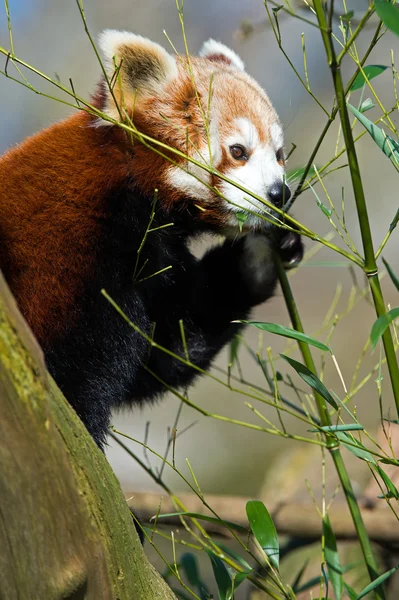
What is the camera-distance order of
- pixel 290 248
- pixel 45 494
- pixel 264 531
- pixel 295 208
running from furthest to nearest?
pixel 295 208
pixel 290 248
pixel 264 531
pixel 45 494

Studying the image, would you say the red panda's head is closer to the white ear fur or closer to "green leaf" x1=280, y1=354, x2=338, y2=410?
the white ear fur

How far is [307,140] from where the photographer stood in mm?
6590

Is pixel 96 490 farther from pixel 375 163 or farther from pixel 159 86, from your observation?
pixel 375 163

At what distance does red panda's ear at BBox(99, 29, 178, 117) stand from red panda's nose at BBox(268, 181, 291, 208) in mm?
472

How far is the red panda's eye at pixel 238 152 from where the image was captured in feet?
6.57

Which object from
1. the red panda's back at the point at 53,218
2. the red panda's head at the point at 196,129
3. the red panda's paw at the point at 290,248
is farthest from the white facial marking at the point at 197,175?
the red panda's paw at the point at 290,248

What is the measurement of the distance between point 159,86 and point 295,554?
2468 mm

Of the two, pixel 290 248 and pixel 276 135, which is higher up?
pixel 276 135

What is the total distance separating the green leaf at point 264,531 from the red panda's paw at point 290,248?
2.90ft

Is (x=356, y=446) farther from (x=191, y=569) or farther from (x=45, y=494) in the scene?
(x=191, y=569)

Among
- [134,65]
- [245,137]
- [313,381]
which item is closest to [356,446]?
[313,381]

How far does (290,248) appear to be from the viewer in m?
2.21

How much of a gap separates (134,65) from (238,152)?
410 mm

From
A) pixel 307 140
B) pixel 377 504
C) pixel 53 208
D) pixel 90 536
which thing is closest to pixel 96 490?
pixel 90 536
